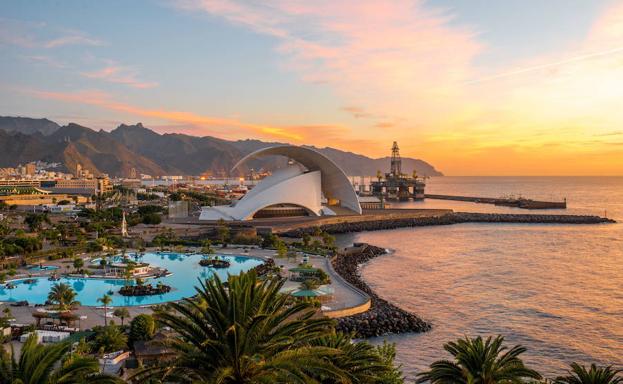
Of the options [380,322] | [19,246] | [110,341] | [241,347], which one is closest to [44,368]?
[241,347]

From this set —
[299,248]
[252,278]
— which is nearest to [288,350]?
[252,278]

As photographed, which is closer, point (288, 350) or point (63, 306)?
point (288, 350)

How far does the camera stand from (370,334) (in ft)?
63.4

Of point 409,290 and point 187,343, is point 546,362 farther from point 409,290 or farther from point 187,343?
point 187,343

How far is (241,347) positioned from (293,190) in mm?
47943

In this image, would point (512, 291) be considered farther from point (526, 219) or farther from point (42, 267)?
point (526, 219)

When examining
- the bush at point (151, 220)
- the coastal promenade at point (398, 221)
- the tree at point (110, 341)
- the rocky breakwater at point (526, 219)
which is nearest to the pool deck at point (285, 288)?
the tree at point (110, 341)

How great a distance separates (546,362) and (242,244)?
2488 centimetres

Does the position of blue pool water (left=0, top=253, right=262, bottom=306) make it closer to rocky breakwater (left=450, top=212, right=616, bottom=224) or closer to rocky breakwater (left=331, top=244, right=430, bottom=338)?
rocky breakwater (left=331, top=244, right=430, bottom=338)

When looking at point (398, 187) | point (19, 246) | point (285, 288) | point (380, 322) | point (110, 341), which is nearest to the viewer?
point (110, 341)

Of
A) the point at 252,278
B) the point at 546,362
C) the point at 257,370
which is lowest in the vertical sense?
the point at 546,362

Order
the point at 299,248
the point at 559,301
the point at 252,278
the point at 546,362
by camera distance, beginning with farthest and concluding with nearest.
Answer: the point at 299,248 < the point at 559,301 < the point at 546,362 < the point at 252,278

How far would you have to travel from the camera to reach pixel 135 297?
2350cm

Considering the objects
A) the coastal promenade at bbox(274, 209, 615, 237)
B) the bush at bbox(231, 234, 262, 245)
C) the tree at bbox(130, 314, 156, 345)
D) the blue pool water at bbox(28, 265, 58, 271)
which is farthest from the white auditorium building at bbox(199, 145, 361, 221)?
the tree at bbox(130, 314, 156, 345)
